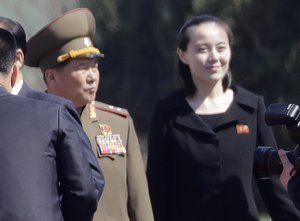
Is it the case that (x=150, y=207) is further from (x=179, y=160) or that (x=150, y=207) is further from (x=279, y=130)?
(x=279, y=130)

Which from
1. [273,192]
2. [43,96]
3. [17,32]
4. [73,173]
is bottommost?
[273,192]

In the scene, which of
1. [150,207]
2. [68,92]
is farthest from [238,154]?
[68,92]

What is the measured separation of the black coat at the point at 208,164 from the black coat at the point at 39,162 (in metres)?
1.29

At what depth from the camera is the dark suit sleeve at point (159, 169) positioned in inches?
195

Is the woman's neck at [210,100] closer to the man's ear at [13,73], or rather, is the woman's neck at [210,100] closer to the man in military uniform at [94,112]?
the man in military uniform at [94,112]

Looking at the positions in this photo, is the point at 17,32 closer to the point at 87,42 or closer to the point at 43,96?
the point at 87,42

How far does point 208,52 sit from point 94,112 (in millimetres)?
630

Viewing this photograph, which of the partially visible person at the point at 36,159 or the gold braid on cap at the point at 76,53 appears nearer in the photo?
the partially visible person at the point at 36,159

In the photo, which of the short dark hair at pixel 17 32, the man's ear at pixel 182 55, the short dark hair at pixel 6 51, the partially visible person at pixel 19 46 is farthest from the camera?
the man's ear at pixel 182 55

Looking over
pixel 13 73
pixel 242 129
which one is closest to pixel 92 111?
pixel 242 129

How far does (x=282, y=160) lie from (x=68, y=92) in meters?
0.98

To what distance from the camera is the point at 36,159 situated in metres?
3.49

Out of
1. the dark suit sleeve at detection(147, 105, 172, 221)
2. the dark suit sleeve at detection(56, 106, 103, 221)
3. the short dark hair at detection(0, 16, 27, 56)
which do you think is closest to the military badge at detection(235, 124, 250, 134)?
the dark suit sleeve at detection(147, 105, 172, 221)

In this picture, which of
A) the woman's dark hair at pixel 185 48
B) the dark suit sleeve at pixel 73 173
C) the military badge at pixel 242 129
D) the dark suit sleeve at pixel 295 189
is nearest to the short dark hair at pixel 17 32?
the dark suit sleeve at pixel 73 173
